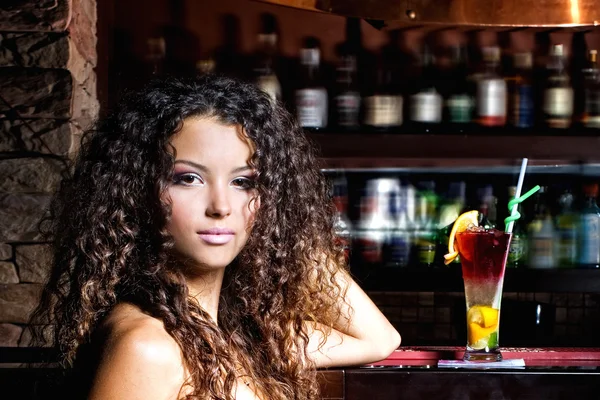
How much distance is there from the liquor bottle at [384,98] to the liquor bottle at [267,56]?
293 mm

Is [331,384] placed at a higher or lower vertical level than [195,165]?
lower

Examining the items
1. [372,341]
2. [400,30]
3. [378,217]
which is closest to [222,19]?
[400,30]

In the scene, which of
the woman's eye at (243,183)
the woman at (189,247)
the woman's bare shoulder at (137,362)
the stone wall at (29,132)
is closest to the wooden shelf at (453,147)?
the stone wall at (29,132)

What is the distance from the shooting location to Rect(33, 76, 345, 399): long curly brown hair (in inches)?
43.7

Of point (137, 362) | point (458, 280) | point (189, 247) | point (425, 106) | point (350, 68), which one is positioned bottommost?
point (458, 280)

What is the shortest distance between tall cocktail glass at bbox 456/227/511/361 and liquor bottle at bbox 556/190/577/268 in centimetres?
135

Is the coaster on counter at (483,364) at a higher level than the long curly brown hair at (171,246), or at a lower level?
lower

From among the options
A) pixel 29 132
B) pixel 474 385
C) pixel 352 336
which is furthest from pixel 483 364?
pixel 29 132

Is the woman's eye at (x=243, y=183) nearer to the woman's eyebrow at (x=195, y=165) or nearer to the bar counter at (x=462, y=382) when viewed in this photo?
the woman's eyebrow at (x=195, y=165)

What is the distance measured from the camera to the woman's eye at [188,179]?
43.3 inches

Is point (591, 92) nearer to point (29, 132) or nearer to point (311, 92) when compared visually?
point (311, 92)

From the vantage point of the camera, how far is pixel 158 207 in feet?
3.63

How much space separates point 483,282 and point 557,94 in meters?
1.42

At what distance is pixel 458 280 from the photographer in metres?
2.61
